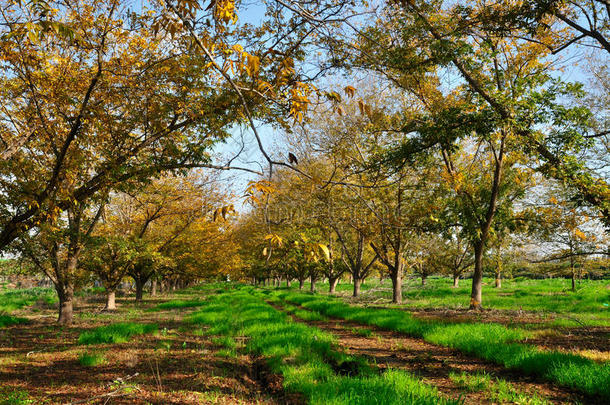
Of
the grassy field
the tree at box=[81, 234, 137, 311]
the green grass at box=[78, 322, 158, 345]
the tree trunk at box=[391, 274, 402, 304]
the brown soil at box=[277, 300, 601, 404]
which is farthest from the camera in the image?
the tree trunk at box=[391, 274, 402, 304]

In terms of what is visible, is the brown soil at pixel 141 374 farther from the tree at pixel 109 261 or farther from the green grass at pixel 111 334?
the tree at pixel 109 261

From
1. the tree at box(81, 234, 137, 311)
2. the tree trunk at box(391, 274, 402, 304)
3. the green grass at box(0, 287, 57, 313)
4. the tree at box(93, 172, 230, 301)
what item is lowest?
the green grass at box(0, 287, 57, 313)

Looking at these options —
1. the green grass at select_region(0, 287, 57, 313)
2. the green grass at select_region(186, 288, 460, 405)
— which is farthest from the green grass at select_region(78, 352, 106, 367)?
the green grass at select_region(0, 287, 57, 313)

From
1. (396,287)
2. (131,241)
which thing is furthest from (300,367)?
(396,287)

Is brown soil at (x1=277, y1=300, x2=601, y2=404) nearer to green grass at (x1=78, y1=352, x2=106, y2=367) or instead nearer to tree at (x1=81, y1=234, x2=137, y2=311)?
green grass at (x1=78, y1=352, x2=106, y2=367)

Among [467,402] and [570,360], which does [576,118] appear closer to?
[570,360]

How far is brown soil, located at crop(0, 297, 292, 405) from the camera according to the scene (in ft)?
14.5

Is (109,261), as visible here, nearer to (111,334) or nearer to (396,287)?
(111,334)

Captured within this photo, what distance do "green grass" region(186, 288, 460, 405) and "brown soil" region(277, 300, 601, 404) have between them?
547 mm

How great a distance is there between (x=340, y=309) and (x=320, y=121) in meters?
8.75

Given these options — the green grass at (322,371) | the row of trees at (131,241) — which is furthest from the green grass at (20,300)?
the green grass at (322,371)

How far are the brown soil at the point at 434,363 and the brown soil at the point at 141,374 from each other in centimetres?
226

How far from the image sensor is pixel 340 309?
1328 cm

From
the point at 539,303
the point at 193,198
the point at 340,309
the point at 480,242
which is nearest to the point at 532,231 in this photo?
the point at 480,242
